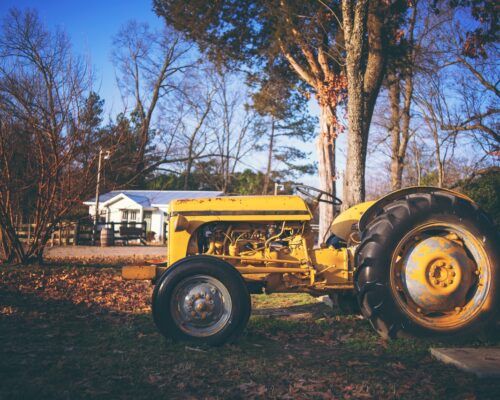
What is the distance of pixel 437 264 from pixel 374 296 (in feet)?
2.24

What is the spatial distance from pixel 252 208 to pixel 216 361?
66.7 inches

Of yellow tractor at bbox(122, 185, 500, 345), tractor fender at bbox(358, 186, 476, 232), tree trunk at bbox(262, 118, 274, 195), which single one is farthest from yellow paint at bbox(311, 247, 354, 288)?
tree trunk at bbox(262, 118, 274, 195)

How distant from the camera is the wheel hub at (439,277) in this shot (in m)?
4.46

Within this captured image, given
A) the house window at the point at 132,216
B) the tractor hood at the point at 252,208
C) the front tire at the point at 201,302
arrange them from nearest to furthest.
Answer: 1. the front tire at the point at 201,302
2. the tractor hood at the point at 252,208
3. the house window at the point at 132,216

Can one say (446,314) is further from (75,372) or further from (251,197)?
(75,372)

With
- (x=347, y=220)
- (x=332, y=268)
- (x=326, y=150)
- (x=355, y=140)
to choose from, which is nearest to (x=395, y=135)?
(x=326, y=150)

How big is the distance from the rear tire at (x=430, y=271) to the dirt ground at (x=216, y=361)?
25 centimetres

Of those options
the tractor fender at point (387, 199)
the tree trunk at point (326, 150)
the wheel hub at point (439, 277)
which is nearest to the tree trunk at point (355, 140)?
the tree trunk at point (326, 150)

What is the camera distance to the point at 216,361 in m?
3.99

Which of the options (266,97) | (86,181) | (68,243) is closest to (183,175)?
(68,243)

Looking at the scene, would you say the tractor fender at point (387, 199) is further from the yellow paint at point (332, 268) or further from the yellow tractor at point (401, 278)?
the yellow paint at point (332, 268)

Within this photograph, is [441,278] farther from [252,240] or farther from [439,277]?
[252,240]

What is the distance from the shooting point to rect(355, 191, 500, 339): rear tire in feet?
14.4

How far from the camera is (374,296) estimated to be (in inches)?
174
